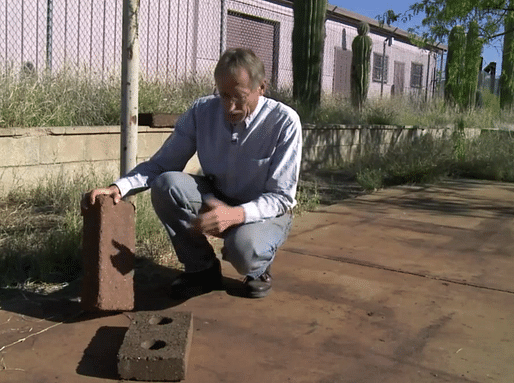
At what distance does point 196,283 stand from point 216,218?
68cm

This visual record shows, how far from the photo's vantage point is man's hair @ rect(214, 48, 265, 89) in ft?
9.17

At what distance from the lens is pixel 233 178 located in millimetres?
3082

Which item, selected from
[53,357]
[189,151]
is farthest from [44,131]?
[53,357]

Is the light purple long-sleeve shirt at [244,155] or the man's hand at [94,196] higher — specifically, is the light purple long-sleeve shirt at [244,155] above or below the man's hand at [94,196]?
above

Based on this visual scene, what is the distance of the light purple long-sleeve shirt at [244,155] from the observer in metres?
2.94

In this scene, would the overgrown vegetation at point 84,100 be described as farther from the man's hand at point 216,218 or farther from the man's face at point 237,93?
the man's hand at point 216,218

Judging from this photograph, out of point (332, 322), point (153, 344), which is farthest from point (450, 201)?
point (153, 344)

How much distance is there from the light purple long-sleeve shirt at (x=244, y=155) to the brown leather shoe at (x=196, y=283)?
1.28 ft

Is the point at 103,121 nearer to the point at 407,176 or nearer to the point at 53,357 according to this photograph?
the point at 407,176

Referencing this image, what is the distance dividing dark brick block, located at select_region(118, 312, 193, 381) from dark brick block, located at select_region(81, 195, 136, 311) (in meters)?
0.24

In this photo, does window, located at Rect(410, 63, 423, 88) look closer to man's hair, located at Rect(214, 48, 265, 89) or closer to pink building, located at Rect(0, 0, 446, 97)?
pink building, located at Rect(0, 0, 446, 97)

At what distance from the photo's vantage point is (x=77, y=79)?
6.72 meters

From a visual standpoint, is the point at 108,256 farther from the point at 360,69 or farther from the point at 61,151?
the point at 360,69

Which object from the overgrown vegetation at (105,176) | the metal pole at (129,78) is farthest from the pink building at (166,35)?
the metal pole at (129,78)
